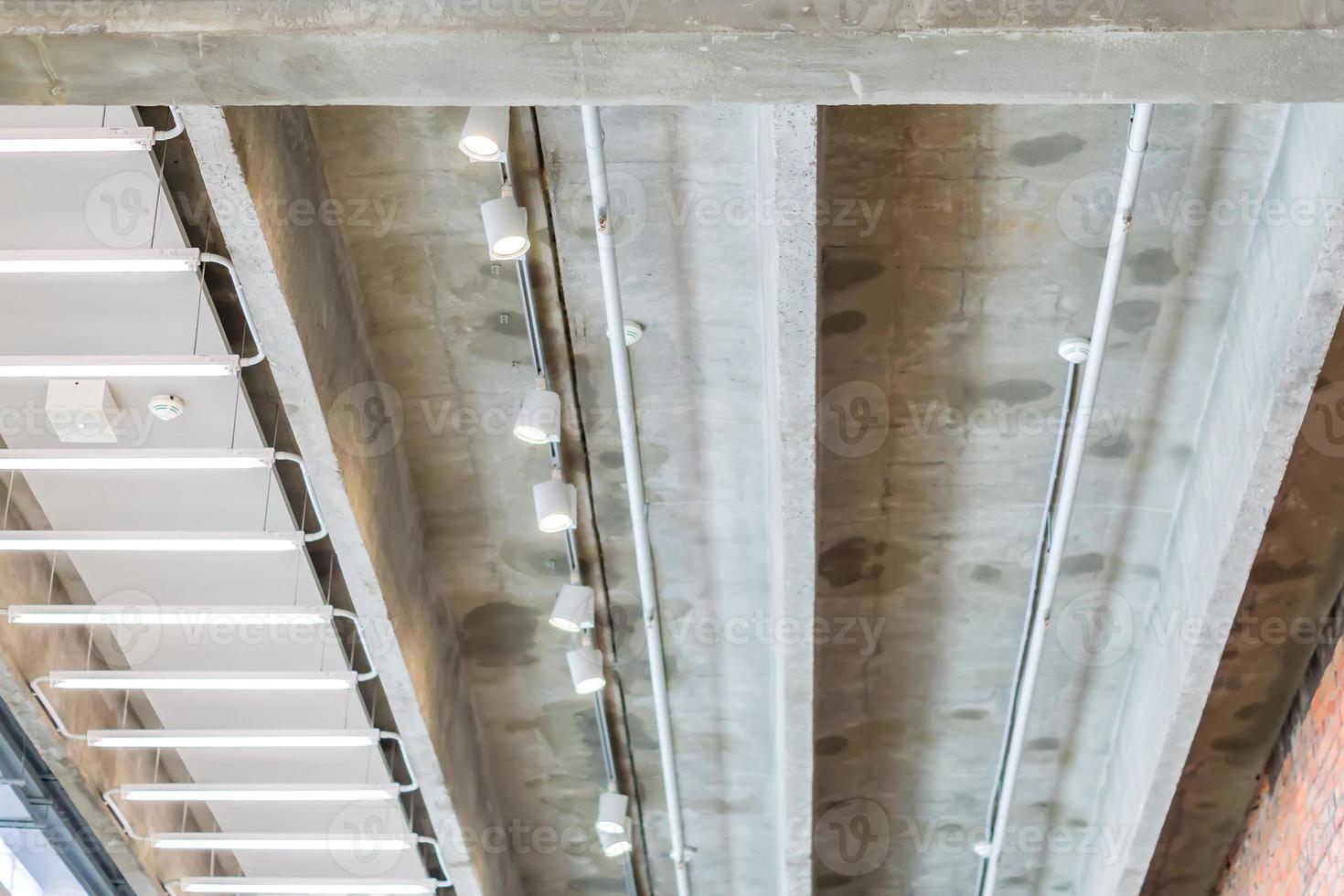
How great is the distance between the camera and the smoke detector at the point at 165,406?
6.27 meters

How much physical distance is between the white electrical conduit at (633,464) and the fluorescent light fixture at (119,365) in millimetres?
1567

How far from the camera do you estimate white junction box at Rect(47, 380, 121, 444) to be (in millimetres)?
6301

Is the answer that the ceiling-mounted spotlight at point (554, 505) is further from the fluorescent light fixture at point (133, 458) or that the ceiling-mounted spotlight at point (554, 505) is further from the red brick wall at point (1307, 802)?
the red brick wall at point (1307, 802)

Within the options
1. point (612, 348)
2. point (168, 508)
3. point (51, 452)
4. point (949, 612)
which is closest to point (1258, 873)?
point (949, 612)

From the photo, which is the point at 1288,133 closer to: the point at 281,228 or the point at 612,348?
the point at 612,348

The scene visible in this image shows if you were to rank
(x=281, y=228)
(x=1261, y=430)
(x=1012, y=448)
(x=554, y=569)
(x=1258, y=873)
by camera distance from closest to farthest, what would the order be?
(x=281, y=228)
(x=1261, y=430)
(x=1012, y=448)
(x=554, y=569)
(x=1258, y=873)

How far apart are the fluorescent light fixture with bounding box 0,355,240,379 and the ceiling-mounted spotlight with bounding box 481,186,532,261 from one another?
47.7 inches

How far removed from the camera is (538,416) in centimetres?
616

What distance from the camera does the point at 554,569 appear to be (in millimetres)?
7711

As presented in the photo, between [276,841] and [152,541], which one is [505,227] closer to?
[152,541]

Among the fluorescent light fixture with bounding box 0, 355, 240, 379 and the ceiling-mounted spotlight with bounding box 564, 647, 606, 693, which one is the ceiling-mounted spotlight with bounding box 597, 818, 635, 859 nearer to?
the ceiling-mounted spotlight with bounding box 564, 647, 606, 693

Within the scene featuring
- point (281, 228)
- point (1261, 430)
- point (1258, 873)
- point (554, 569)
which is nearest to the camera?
point (281, 228)

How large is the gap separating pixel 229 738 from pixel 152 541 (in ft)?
6.66

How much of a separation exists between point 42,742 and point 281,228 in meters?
3.93
